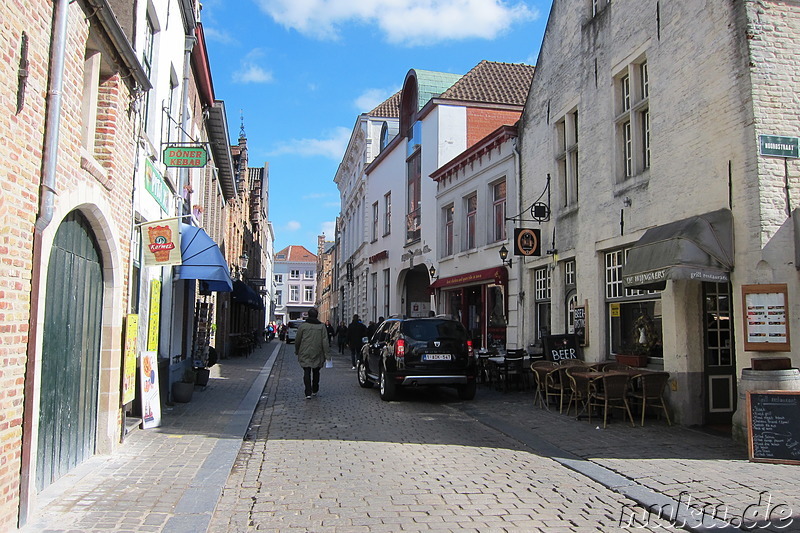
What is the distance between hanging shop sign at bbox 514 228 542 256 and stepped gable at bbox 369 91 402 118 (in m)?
21.0

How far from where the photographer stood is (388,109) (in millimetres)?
35469

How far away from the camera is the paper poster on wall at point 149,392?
8703mm

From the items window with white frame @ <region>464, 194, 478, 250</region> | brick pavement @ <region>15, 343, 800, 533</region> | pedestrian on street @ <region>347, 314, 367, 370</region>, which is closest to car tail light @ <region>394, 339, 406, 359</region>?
brick pavement @ <region>15, 343, 800, 533</region>

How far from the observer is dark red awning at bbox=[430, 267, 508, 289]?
16.8 meters

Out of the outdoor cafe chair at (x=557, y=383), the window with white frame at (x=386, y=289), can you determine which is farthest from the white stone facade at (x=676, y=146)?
the window with white frame at (x=386, y=289)

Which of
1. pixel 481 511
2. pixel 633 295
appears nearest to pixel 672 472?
pixel 481 511

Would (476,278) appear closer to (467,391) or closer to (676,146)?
(467,391)

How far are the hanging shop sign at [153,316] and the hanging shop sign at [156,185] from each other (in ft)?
4.48

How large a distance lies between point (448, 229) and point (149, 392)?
14.1m

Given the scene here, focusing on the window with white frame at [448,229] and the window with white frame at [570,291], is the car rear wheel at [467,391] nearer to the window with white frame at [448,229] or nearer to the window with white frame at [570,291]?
the window with white frame at [570,291]

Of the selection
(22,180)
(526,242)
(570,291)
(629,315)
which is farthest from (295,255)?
(22,180)

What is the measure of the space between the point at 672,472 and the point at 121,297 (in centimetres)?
629

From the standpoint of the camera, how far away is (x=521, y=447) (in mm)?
8328

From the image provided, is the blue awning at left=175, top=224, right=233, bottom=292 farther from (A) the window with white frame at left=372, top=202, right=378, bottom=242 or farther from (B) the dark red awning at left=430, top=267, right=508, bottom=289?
(A) the window with white frame at left=372, top=202, right=378, bottom=242
